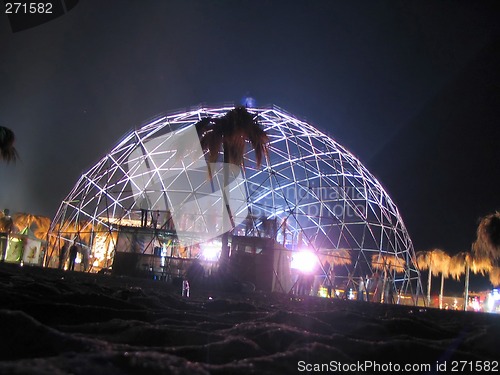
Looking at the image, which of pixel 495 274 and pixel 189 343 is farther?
pixel 495 274

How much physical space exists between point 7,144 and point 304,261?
49.2ft

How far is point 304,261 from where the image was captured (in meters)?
23.7

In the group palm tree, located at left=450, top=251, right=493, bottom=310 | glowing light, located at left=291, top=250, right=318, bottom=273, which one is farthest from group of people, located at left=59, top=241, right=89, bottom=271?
palm tree, located at left=450, top=251, right=493, bottom=310

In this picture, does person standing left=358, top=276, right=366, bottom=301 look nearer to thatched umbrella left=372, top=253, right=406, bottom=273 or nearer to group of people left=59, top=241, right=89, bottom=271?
thatched umbrella left=372, top=253, right=406, bottom=273

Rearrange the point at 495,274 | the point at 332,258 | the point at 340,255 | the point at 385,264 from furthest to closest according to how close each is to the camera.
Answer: the point at 495,274 < the point at 340,255 < the point at 332,258 < the point at 385,264

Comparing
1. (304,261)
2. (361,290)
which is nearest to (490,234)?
(361,290)

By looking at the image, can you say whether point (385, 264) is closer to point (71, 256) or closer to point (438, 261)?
point (71, 256)

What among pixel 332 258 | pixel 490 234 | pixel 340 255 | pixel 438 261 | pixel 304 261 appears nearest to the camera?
pixel 304 261

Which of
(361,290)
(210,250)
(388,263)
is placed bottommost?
(361,290)

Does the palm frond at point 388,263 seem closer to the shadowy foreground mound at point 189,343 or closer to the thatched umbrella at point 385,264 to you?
the thatched umbrella at point 385,264

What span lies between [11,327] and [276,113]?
2313cm

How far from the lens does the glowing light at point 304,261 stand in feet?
75.1

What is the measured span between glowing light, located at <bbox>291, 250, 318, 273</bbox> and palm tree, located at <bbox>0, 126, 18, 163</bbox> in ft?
44.9

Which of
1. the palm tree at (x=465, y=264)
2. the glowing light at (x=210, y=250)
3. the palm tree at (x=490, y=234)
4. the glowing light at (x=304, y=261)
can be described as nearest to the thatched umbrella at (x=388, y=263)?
the glowing light at (x=304, y=261)
